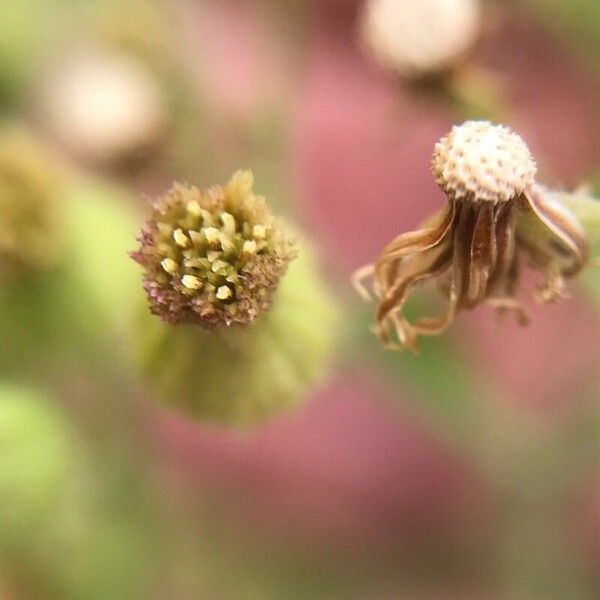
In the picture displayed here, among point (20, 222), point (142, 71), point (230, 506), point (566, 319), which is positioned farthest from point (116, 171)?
point (566, 319)

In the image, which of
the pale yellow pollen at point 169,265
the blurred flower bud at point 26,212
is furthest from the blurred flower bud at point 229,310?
the blurred flower bud at point 26,212

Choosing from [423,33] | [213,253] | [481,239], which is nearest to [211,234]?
[213,253]

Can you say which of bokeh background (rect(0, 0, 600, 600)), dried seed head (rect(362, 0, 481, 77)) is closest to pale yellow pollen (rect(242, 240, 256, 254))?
bokeh background (rect(0, 0, 600, 600))

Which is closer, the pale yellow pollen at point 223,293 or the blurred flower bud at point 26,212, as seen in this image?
the pale yellow pollen at point 223,293

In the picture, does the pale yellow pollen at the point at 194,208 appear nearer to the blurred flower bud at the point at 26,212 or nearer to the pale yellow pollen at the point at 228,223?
the pale yellow pollen at the point at 228,223

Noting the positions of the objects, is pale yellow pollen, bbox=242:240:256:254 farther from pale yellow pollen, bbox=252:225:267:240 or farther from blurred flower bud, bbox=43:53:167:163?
blurred flower bud, bbox=43:53:167:163

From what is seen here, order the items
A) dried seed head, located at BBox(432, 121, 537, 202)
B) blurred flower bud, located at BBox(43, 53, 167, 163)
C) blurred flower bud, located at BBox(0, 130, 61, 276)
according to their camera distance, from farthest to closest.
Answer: blurred flower bud, located at BBox(43, 53, 167, 163), blurred flower bud, located at BBox(0, 130, 61, 276), dried seed head, located at BBox(432, 121, 537, 202)

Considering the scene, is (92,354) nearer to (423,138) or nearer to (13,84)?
(13,84)
